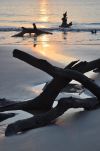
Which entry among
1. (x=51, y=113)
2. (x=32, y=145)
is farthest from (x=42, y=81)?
(x=32, y=145)

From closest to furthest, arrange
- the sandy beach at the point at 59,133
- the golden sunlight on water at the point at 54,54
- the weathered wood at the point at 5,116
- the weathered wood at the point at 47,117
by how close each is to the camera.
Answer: the sandy beach at the point at 59,133
the weathered wood at the point at 47,117
the weathered wood at the point at 5,116
the golden sunlight on water at the point at 54,54

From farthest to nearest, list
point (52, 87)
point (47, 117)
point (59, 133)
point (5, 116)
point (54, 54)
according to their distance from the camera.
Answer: point (54, 54) < point (52, 87) < point (5, 116) < point (47, 117) < point (59, 133)

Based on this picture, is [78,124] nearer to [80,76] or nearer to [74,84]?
[80,76]

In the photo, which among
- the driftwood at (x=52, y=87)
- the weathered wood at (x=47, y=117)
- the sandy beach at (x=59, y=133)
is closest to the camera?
the sandy beach at (x=59, y=133)

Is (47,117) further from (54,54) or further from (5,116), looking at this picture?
(54,54)

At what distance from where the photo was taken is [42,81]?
33.2 feet

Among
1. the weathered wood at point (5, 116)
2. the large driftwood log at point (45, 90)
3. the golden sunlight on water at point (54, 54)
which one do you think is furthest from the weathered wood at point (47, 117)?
the golden sunlight on water at point (54, 54)

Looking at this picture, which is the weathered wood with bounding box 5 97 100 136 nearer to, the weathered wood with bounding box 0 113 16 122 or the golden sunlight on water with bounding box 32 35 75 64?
the weathered wood with bounding box 0 113 16 122

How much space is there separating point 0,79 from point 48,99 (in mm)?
3473

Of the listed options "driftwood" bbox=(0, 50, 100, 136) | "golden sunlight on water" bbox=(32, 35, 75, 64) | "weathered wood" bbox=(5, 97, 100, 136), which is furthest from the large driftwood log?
"golden sunlight on water" bbox=(32, 35, 75, 64)

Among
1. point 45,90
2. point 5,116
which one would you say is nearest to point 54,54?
point 45,90

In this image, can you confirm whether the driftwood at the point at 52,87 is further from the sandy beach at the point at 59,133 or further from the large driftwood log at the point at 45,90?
the sandy beach at the point at 59,133

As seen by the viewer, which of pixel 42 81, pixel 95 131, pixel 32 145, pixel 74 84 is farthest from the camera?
pixel 42 81

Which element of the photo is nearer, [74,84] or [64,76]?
[64,76]
